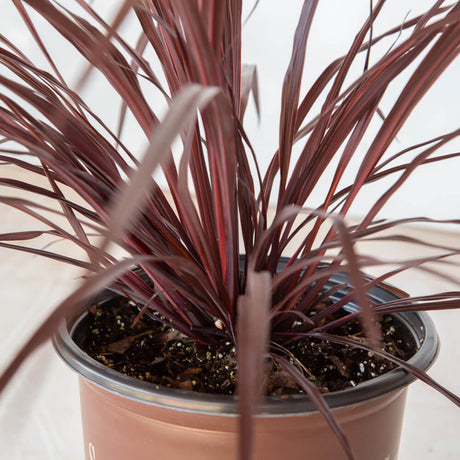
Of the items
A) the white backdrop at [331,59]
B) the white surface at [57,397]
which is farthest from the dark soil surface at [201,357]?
the white backdrop at [331,59]

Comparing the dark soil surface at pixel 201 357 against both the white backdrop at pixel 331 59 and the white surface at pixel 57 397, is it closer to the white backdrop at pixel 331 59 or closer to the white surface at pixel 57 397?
the white surface at pixel 57 397

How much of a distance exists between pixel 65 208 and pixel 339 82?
1.01 ft

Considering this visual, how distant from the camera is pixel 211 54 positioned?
0.34 m

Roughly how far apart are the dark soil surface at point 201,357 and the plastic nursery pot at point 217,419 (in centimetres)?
5

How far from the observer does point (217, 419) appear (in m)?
0.45

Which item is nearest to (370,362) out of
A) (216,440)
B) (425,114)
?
(216,440)

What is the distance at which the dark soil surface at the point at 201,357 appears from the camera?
55 cm

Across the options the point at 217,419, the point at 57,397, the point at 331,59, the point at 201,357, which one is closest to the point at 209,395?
the point at 217,419

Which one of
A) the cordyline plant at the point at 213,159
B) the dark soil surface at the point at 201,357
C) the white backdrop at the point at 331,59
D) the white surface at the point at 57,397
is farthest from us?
the white backdrop at the point at 331,59

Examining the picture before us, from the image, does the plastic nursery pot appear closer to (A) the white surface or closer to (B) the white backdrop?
(A) the white surface

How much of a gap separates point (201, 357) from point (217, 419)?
0.14 metres

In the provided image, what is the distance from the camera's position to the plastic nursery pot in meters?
0.45

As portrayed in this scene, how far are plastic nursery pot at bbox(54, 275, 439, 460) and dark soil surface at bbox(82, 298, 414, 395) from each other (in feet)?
0.16

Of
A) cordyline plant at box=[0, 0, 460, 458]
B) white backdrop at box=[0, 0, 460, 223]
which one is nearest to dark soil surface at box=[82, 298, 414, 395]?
cordyline plant at box=[0, 0, 460, 458]
